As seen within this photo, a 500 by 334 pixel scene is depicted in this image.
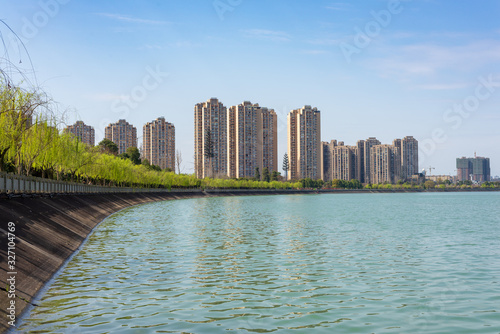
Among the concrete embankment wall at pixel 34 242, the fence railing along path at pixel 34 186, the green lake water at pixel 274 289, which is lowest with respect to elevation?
the green lake water at pixel 274 289

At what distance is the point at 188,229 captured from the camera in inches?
1387

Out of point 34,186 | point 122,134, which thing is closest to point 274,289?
point 34,186

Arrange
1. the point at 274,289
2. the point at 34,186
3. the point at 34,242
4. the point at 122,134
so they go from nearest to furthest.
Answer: the point at 274,289, the point at 34,242, the point at 34,186, the point at 122,134

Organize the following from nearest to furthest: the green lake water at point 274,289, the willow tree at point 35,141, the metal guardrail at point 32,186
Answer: the green lake water at point 274,289 → the metal guardrail at point 32,186 → the willow tree at point 35,141

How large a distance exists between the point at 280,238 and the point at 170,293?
630 inches

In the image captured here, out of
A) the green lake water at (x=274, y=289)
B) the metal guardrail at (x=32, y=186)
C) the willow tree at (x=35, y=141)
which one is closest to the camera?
the green lake water at (x=274, y=289)

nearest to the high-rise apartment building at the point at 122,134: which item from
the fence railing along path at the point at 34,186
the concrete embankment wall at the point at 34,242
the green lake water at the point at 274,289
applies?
the fence railing along path at the point at 34,186

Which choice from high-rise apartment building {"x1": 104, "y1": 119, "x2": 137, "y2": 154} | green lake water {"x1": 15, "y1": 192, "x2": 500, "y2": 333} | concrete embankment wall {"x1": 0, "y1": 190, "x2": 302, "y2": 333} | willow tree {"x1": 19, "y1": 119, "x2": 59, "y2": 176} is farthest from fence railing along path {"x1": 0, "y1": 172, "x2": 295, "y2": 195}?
high-rise apartment building {"x1": 104, "y1": 119, "x2": 137, "y2": 154}

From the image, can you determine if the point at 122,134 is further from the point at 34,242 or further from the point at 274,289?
the point at 274,289

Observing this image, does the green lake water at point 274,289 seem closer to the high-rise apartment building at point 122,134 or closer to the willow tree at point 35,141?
the willow tree at point 35,141

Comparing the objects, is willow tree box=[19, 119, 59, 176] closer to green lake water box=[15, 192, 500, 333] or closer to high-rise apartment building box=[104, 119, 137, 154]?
green lake water box=[15, 192, 500, 333]

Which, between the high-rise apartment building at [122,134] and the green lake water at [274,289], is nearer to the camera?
the green lake water at [274,289]

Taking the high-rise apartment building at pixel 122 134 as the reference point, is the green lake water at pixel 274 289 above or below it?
below

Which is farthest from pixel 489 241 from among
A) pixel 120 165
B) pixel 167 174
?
pixel 167 174
